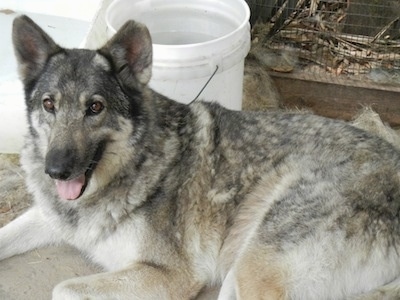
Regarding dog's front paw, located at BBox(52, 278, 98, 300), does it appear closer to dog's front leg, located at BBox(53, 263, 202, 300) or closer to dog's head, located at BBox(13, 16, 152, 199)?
dog's front leg, located at BBox(53, 263, 202, 300)

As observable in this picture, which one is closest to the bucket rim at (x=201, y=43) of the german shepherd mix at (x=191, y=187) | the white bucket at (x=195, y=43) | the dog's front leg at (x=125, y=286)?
the white bucket at (x=195, y=43)

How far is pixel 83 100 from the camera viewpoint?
3.45 metres

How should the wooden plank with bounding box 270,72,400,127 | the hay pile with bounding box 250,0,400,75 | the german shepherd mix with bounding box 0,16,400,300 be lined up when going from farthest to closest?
1. the hay pile with bounding box 250,0,400,75
2. the wooden plank with bounding box 270,72,400,127
3. the german shepherd mix with bounding box 0,16,400,300

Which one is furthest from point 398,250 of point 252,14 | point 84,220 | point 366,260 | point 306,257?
point 252,14

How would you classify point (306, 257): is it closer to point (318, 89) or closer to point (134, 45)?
point (134, 45)

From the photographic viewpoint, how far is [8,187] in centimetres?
483

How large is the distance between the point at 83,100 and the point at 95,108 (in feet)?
0.25

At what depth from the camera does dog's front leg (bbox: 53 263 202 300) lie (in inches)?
143

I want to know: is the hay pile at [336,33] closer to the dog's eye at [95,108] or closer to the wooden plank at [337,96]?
the wooden plank at [337,96]

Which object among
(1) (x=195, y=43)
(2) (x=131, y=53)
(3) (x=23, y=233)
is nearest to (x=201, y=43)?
(1) (x=195, y=43)

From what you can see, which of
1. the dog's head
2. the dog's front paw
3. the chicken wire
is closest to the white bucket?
the dog's head

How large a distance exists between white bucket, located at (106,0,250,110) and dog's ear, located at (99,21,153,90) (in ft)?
2.92

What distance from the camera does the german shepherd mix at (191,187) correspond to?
3449 millimetres

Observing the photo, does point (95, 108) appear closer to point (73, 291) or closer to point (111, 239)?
point (111, 239)
